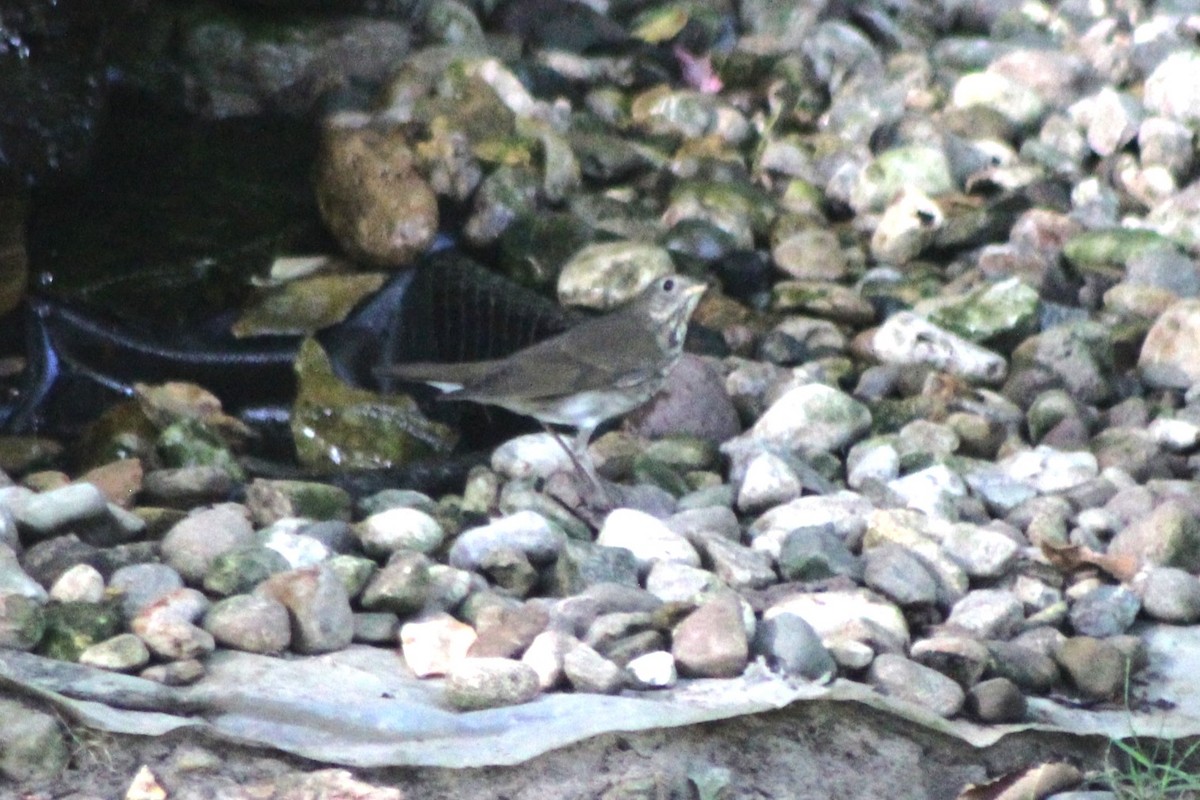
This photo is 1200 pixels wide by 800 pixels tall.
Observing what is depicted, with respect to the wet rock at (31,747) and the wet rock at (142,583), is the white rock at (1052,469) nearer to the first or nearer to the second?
the wet rock at (142,583)

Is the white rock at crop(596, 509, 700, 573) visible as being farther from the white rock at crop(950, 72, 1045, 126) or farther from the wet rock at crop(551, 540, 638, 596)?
the white rock at crop(950, 72, 1045, 126)

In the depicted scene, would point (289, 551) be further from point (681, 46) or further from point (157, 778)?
point (681, 46)

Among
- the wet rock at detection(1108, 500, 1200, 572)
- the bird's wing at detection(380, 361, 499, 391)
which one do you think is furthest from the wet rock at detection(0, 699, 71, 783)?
the wet rock at detection(1108, 500, 1200, 572)

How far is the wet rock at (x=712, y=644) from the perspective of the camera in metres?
3.60

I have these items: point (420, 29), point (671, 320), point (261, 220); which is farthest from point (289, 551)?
point (420, 29)

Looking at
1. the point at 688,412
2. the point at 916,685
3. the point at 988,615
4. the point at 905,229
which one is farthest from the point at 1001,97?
the point at 916,685

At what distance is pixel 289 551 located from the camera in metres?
4.27

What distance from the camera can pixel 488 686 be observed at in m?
3.43

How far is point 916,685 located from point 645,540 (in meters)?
1.07

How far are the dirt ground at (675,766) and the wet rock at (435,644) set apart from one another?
450mm

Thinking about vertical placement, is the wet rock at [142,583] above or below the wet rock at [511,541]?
above

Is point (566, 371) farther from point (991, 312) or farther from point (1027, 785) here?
point (1027, 785)

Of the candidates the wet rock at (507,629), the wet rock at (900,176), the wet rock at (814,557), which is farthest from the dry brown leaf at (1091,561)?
the wet rock at (900,176)

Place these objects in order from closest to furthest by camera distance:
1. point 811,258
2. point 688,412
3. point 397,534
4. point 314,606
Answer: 1. point 314,606
2. point 397,534
3. point 688,412
4. point 811,258
